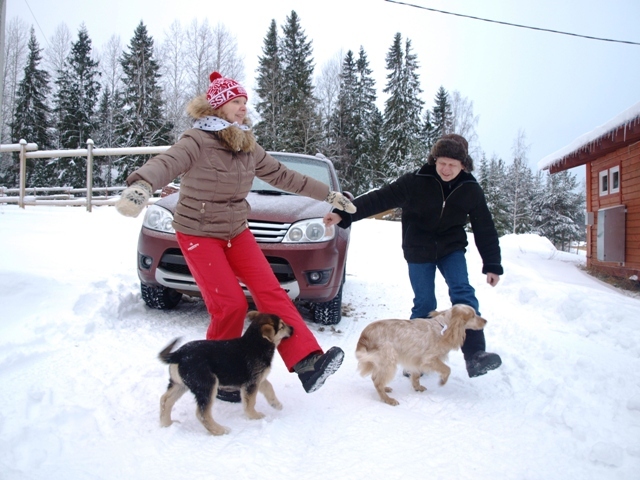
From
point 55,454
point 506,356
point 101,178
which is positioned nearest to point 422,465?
point 55,454

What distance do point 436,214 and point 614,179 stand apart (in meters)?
12.0

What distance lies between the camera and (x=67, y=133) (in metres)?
36.9

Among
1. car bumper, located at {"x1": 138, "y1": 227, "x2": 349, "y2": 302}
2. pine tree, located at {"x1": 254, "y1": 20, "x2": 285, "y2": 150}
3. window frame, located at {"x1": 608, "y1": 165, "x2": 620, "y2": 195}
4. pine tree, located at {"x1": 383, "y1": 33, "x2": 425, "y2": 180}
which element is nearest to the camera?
car bumper, located at {"x1": 138, "y1": 227, "x2": 349, "y2": 302}

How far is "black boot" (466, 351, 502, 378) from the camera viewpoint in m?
3.28

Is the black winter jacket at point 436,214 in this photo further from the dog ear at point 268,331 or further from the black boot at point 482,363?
the dog ear at point 268,331

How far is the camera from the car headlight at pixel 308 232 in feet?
13.9

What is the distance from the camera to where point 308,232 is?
4.30 metres

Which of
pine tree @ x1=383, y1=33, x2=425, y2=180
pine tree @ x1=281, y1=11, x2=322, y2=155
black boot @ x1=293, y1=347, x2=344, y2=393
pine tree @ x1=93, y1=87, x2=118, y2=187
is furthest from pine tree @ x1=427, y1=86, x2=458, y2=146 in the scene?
black boot @ x1=293, y1=347, x2=344, y2=393

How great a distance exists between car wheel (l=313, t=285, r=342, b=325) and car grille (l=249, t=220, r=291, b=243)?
37.3 inches

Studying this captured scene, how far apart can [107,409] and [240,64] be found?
34.3m

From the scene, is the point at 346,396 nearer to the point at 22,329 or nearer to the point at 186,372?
the point at 186,372

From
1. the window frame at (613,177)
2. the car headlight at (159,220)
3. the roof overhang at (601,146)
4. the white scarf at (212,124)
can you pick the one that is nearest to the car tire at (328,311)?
the car headlight at (159,220)

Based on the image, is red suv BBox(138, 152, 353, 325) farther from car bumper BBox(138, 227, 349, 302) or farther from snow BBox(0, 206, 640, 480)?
snow BBox(0, 206, 640, 480)

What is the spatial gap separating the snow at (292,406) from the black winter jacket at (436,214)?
Result: 3.77 ft
